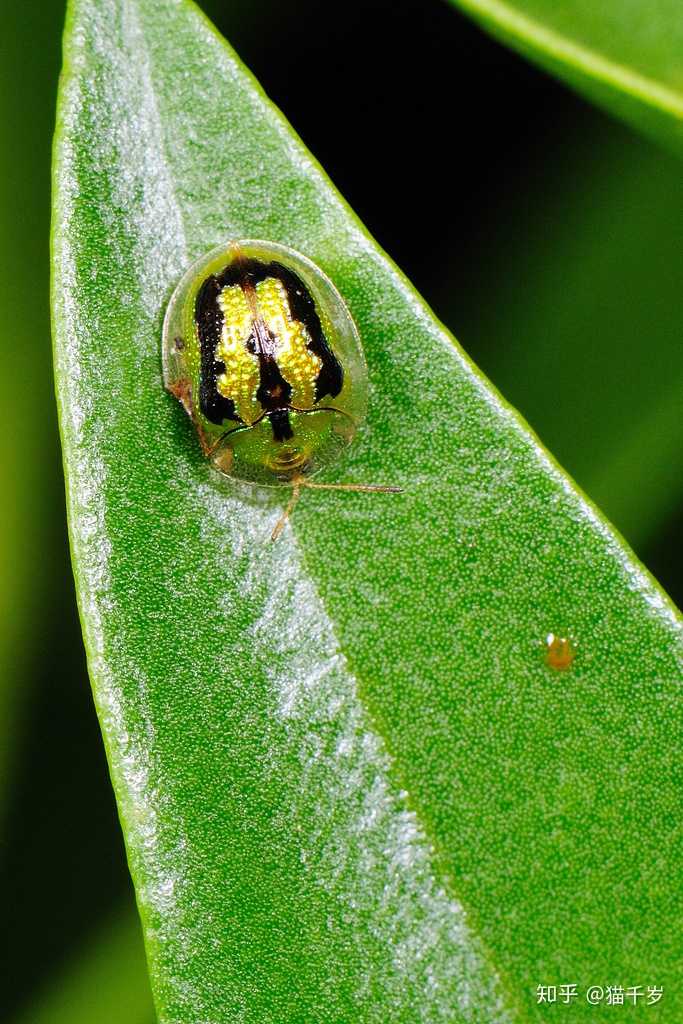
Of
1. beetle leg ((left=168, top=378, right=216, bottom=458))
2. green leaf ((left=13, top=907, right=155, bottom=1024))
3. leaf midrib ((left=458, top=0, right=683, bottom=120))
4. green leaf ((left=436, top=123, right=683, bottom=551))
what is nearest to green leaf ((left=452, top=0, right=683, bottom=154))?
leaf midrib ((left=458, top=0, right=683, bottom=120))

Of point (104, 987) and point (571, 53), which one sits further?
point (104, 987)

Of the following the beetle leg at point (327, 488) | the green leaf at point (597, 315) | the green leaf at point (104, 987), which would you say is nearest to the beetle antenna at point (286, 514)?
the beetle leg at point (327, 488)

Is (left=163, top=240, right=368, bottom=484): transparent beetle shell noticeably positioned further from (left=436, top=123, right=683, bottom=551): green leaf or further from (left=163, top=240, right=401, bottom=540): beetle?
(left=436, top=123, right=683, bottom=551): green leaf

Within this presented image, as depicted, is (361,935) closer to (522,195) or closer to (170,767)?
(170,767)

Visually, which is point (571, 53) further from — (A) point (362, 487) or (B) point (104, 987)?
(B) point (104, 987)

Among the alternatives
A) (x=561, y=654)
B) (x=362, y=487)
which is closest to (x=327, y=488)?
(x=362, y=487)

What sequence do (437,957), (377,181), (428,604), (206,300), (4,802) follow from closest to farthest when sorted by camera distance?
(437,957), (428,604), (206,300), (4,802), (377,181)

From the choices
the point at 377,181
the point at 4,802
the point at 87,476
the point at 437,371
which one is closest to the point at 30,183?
the point at 377,181
